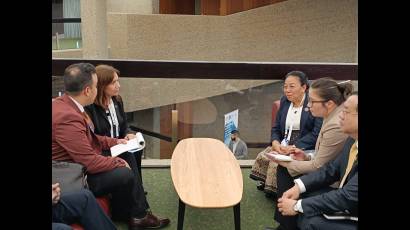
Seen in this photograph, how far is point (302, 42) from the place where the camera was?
30.6 ft

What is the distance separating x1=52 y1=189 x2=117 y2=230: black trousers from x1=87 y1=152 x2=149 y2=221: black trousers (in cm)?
38

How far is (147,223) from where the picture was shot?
2771 millimetres

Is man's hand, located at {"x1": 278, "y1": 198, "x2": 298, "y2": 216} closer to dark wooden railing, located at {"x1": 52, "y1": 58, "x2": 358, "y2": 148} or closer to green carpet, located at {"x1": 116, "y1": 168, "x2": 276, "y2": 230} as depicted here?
green carpet, located at {"x1": 116, "y1": 168, "x2": 276, "y2": 230}

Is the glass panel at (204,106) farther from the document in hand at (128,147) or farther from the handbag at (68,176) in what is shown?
the handbag at (68,176)

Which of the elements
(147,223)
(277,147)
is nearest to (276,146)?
(277,147)

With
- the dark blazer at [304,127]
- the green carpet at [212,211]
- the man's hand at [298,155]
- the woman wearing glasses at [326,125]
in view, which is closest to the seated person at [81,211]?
the green carpet at [212,211]

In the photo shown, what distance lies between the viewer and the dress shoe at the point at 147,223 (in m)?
2.74

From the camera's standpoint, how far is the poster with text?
415cm

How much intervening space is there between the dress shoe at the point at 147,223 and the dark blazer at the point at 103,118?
2.04ft

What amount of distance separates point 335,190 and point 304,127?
1099 mm

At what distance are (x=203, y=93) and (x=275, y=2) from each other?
5758mm

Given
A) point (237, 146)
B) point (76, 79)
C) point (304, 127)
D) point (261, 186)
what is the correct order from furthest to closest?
point (237, 146) → point (261, 186) → point (304, 127) → point (76, 79)

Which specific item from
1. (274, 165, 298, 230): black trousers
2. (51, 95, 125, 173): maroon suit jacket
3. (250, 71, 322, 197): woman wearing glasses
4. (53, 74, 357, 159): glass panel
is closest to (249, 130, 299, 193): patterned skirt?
(250, 71, 322, 197): woman wearing glasses

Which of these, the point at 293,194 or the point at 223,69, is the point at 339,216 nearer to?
the point at 293,194
